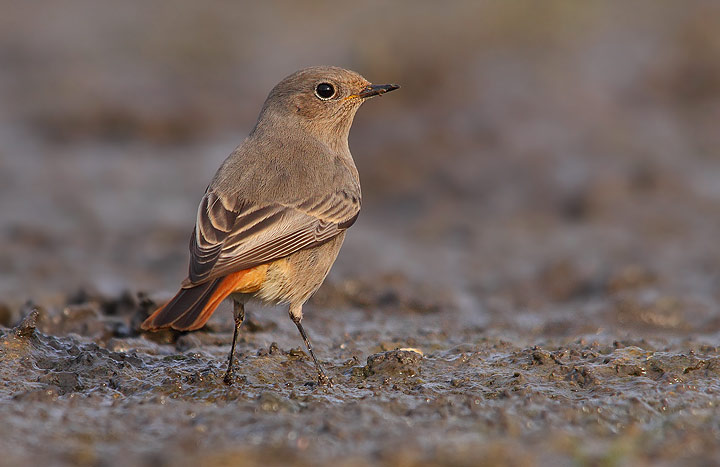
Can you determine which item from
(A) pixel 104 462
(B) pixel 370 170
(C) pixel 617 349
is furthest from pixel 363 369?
(B) pixel 370 170

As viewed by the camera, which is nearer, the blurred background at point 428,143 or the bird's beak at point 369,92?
the bird's beak at point 369,92

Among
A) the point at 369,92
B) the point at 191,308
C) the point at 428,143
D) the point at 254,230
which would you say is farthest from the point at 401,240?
the point at 191,308

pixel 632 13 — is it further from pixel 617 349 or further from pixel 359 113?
pixel 617 349

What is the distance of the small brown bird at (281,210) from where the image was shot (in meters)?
5.09

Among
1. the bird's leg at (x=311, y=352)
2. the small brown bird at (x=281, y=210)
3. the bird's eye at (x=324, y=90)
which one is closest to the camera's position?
the small brown bird at (x=281, y=210)

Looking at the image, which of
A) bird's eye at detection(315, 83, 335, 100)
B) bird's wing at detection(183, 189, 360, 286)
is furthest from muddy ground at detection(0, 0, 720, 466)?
bird's eye at detection(315, 83, 335, 100)

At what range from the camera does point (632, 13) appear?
48.9ft

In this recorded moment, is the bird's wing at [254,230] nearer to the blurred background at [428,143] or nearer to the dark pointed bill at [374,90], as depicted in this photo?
the dark pointed bill at [374,90]

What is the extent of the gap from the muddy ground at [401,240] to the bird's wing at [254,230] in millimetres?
690

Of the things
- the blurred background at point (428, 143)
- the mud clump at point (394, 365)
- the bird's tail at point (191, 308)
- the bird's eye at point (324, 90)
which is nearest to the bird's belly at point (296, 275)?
the bird's tail at point (191, 308)

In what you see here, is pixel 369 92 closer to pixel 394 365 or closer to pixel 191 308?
pixel 394 365

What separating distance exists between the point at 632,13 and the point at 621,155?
4.40 metres

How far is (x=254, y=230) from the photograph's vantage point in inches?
213

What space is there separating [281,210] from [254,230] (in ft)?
1.04
